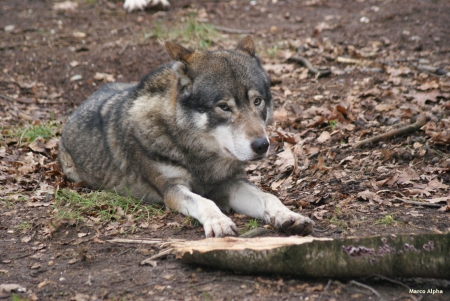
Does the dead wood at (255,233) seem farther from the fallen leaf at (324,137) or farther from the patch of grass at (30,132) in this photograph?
the patch of grass at (30,132)

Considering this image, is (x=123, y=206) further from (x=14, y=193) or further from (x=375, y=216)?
(x=375, y=216)

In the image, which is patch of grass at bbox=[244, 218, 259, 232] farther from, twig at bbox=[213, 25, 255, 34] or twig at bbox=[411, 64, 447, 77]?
twig at bbox=[213, 25, 255, 34]

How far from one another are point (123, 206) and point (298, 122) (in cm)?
334

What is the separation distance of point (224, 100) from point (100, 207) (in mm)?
1730

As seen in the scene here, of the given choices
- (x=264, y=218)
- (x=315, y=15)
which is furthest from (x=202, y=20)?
(x=264, y=218)

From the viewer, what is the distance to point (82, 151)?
20.3ft

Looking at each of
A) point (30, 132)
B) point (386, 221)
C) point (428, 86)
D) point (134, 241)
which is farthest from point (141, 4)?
point (386, 221)

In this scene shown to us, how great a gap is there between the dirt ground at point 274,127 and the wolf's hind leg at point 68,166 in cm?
17

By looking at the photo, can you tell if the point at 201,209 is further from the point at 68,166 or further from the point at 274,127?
the point at 274,127

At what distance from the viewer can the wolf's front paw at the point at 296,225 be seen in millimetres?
4059

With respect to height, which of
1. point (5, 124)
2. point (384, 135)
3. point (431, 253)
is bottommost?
point (5, 124)

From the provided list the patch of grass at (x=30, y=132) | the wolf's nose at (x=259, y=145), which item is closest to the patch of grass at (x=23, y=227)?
the wolf's nose at (x=259, y=145)

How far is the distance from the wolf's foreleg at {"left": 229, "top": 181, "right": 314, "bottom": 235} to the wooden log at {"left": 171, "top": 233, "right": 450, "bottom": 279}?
1.83 ft

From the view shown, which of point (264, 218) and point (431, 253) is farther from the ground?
point (431, 253)
